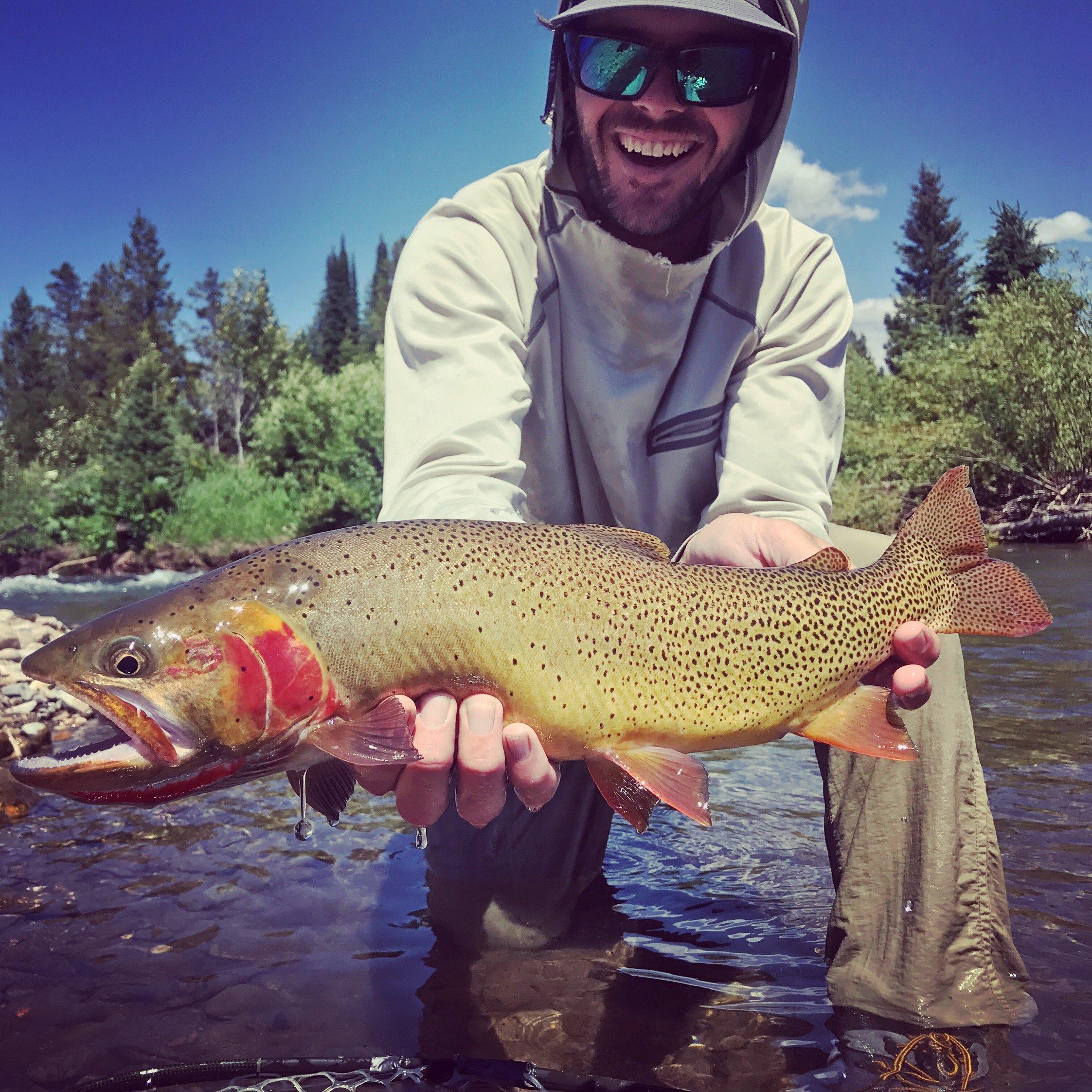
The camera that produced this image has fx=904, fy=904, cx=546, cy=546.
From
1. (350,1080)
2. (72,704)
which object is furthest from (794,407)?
(72,704)

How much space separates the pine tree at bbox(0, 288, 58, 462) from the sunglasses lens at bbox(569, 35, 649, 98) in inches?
2358

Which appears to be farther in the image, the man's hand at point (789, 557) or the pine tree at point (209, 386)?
the pine tree at point (209, 386)

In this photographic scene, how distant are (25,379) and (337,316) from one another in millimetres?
24442

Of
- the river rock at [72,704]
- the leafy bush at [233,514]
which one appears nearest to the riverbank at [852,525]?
the leafy bush at [233,514]

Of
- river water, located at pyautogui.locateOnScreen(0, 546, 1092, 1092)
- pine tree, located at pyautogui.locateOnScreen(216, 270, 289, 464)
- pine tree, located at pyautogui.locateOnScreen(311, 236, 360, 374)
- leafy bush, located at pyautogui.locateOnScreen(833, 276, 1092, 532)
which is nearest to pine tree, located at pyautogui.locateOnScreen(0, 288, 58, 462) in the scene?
pine tree, located at pyautogui.locateOnScreen(216, 270, 289, 464)

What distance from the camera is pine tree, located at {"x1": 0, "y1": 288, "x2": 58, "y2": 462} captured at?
58781 mm

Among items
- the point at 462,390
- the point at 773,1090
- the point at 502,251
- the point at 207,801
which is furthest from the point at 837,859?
the point at 207,801

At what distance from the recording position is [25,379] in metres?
67.5

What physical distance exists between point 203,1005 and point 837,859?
1906 mm

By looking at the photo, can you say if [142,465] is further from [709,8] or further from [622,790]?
[622,790]

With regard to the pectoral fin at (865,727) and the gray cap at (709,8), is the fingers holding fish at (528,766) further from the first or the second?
the gray cap at (709,8)

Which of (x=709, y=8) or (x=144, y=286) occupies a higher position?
(x=144, y=286)

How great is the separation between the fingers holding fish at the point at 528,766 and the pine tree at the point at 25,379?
200 feet

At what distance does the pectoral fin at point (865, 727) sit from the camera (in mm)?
2219
